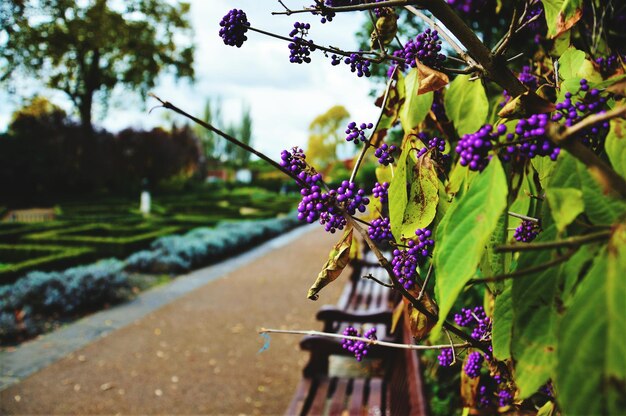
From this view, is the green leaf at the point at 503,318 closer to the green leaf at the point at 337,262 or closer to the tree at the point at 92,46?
the green leaf at the point at 337,262

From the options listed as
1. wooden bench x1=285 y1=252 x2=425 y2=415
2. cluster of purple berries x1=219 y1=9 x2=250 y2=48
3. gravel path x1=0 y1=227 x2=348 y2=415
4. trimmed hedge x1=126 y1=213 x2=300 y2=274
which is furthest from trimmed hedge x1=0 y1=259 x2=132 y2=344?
cluster of purple berries x1=219 y1=9 x2=250 y2=48

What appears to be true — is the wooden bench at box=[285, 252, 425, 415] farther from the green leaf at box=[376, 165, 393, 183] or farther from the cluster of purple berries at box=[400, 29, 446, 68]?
the cluster of purple berries at box=[400, 29, 446, 68]

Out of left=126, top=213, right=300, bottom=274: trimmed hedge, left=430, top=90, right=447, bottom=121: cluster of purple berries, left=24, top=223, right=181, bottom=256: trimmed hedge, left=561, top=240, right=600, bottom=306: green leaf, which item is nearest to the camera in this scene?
left=561, top=240, right=600, bottom=306: green leaf

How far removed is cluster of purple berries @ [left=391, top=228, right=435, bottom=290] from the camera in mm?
891

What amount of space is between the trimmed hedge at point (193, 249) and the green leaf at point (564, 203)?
10.7m

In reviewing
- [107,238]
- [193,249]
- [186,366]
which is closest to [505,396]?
[186,366]

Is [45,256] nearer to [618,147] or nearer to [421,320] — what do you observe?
[421,320]

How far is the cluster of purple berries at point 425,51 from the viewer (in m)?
1.00

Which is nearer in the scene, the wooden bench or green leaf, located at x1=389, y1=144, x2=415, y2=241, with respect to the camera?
green leaf, located at x1=389, y1=144, x2=415, y2=241

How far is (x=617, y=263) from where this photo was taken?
0.44 metres

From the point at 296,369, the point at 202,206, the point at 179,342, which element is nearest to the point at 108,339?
the point at 179,342

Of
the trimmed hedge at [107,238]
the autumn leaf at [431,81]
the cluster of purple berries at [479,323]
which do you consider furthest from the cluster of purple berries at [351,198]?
the trimmed hedge at [107,238]

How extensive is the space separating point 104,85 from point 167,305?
25.8m

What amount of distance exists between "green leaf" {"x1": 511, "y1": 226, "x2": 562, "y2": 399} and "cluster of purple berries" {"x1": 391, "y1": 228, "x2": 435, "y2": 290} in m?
0.28
